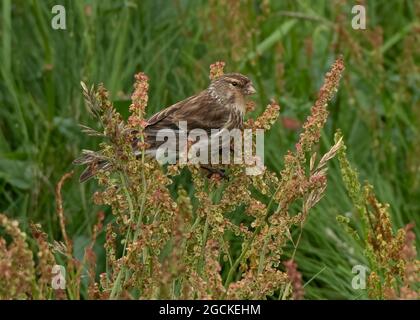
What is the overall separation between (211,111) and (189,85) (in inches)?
40.6

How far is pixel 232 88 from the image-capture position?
12.9 feet

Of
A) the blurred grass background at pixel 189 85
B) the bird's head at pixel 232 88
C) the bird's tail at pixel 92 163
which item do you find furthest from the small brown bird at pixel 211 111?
the blurred grass background at pixel 189 85

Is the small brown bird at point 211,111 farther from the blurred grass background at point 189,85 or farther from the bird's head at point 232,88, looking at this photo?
the blurred grass background at point 189,85

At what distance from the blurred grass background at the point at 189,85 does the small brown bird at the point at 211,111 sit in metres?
0.51

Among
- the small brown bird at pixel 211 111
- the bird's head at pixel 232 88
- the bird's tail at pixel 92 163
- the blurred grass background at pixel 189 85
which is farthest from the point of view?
the blurred grass background at pixel 189 85

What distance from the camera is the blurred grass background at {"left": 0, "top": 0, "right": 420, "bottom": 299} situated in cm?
431

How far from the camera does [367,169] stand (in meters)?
4.82

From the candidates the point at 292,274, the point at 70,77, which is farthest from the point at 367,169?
the point at 292,274

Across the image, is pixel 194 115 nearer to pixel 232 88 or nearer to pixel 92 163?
pixel 232 88

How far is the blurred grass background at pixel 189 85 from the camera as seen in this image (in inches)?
170

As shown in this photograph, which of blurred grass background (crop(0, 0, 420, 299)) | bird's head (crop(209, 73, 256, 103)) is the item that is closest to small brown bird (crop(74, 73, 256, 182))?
bird's head (crop(209, 73, 256, 103))

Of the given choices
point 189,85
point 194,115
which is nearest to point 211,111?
point 194,115
